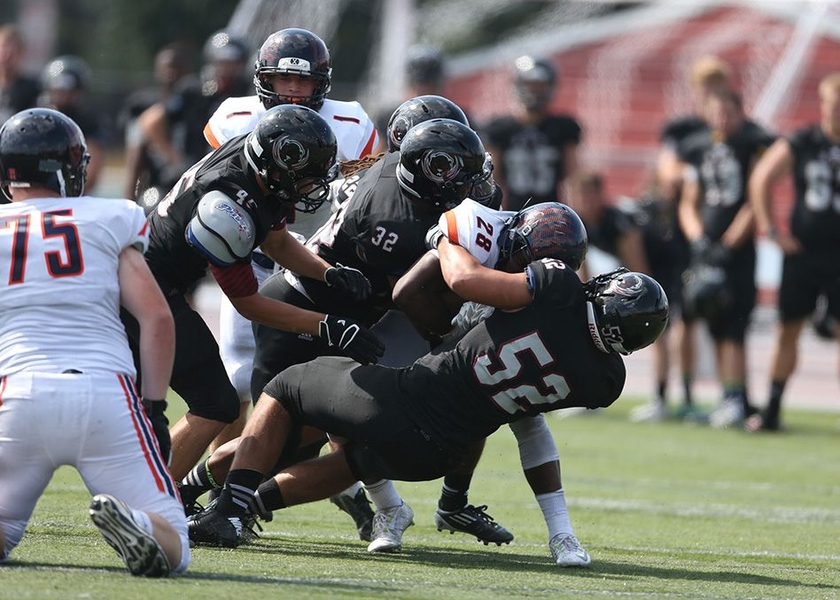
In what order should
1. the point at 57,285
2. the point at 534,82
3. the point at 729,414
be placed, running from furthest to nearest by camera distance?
1. the point at 534,82
2. the point at 729,414
3. the point at 57,285

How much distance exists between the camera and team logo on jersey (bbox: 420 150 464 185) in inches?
210

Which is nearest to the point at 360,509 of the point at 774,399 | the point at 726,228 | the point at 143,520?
the point at 143,520

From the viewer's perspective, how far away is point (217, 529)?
16.8 ft

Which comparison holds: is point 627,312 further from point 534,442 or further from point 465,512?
point 465,512

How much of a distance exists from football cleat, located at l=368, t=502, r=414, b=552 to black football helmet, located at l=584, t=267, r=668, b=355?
106cm

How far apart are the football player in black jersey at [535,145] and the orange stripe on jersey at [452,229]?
5.71 m

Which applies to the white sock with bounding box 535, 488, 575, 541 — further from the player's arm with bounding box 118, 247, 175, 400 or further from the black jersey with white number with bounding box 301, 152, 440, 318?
the player's arm with bounding box 118, 247, 175, 400

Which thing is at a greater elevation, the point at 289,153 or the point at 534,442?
the point at 289,153

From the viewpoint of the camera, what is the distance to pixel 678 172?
37.7 feet

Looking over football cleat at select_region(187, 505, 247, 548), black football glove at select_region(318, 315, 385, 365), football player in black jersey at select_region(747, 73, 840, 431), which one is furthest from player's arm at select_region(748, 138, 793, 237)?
football cleat at select_region(187, 505, 247, 548)

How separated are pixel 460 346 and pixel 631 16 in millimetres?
22693

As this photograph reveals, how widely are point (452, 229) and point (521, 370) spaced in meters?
0.54

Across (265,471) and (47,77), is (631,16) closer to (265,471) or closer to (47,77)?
(47,77)

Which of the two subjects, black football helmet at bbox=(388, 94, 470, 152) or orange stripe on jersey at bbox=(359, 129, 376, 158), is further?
orange stripe on jersey at bbox=(359, 129, 376, 158)
